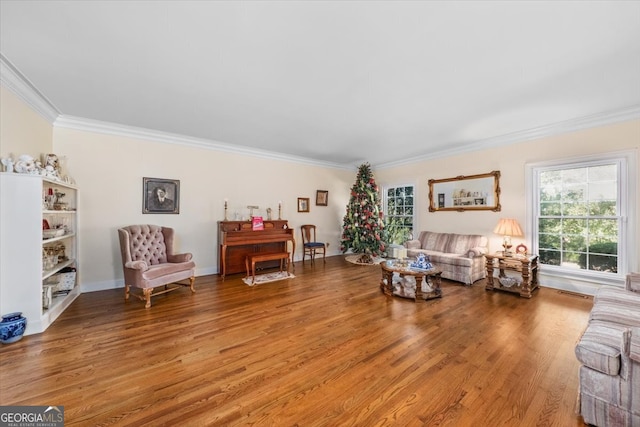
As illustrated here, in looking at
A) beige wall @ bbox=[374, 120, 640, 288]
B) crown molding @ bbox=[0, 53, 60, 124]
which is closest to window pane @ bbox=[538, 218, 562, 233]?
beige wall @ bbox=[374, 120, 640, 288]

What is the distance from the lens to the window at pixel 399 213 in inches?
252

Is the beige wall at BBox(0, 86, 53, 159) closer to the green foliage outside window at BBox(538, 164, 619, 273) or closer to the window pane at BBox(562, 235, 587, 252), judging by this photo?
the green foliage outside window at BBox(538, 164, 619, 273)

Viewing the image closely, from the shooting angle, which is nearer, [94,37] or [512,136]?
[94,37]

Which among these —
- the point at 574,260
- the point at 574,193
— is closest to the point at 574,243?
the point at 574,260

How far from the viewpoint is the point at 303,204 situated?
650 cm

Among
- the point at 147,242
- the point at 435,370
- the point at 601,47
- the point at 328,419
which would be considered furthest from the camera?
the point at 147,242

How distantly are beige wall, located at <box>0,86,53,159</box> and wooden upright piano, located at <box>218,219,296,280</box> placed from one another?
106 inches

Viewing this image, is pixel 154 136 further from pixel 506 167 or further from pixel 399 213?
pixel 506 167

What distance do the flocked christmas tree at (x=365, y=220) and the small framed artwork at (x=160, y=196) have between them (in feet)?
13.2

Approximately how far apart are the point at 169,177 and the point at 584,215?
7104 millimetres

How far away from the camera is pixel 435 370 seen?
196 cm

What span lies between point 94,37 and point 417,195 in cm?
603

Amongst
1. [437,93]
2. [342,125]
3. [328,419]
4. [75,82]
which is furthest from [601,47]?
[75,82]

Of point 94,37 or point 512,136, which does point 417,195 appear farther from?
point 94,37
